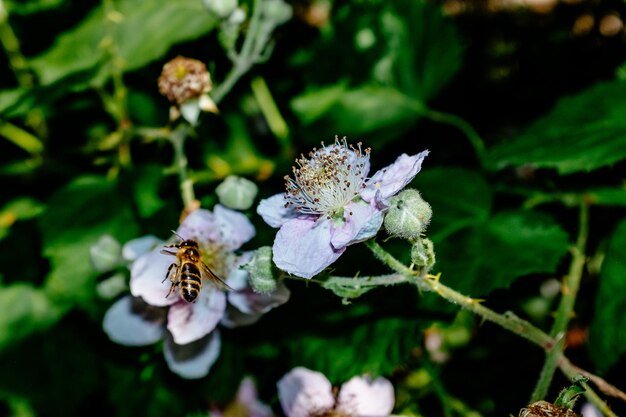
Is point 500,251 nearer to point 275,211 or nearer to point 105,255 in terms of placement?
point 275,211

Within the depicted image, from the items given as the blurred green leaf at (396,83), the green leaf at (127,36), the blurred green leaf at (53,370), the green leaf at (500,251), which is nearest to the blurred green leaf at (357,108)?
the blurred green leaf at (396,83)

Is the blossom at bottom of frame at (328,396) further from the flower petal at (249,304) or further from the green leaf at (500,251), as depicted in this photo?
the green leaf at (500,251)

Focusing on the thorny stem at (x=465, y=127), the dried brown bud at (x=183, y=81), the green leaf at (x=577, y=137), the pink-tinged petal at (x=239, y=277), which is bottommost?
the pink-tinged petal at (x=239, y=277)

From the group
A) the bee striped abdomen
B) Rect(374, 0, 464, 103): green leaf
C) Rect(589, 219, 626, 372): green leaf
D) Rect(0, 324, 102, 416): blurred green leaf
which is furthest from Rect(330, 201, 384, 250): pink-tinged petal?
Rect(374, 0, 464, 103): green leaf

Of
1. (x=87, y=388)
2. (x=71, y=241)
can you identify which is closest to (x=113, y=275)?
(x=71, y=241)

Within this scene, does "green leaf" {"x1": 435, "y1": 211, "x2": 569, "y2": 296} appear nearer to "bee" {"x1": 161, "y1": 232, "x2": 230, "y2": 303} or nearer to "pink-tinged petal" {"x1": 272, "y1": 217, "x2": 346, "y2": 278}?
"pink-tinged petal" {"x1": 272, "y1": 217, "x2": 346, "y2": 278}

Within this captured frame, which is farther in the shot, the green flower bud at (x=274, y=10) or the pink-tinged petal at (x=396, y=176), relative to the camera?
the green flower bud at (x=274, y=10)
